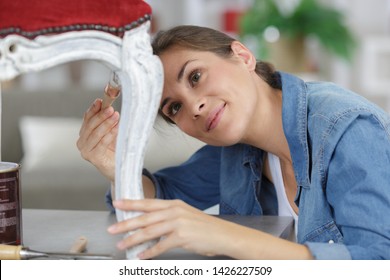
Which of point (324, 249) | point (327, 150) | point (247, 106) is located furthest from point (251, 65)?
point (324, 249)

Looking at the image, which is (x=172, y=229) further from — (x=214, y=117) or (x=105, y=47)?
(x=214, y=117)

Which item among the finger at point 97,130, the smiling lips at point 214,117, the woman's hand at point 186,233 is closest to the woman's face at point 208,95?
the smiling lips at point 214,117

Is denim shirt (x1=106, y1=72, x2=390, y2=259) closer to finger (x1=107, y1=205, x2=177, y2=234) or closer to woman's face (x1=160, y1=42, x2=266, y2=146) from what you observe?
woman's face (x1=160, y1=42, x2=266, y2=146)

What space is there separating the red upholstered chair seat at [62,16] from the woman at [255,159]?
0.81 ft

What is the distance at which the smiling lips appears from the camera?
129 centimetres

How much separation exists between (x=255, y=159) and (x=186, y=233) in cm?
59

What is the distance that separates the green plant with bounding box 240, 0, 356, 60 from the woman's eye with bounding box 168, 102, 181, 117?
3.34 m

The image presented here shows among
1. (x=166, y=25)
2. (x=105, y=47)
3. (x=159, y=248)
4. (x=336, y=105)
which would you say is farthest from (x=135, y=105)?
(x=166, y=25)

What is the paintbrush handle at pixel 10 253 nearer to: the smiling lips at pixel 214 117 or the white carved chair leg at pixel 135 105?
the white carved chair leg at pixel 135 105

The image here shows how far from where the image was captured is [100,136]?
1373 mm

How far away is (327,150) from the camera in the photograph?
1156mm

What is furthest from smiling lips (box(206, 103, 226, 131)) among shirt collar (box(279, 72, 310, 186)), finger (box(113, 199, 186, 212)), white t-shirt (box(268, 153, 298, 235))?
finger (box(113, 199, 186, 212))

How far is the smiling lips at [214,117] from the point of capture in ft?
4.23
